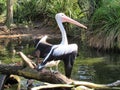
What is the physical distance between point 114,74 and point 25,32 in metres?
13.2

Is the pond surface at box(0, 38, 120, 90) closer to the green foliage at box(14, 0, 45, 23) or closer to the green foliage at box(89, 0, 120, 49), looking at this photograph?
the green foliage at box(89, 0, 120, 49)

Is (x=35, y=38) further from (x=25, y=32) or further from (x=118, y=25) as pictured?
(x=118, y=25)

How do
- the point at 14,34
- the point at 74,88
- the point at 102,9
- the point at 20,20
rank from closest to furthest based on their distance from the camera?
the point at 74,88 → the point at 102,9 → the point at 14,34 → the point at 20,20

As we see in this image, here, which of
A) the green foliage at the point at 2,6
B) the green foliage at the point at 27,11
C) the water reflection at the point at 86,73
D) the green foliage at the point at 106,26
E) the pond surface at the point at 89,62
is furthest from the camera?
the green foliage at the point at 2,6

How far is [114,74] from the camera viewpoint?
1461cm

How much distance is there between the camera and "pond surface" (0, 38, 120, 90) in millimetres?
14148

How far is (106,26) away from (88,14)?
10.5 feet

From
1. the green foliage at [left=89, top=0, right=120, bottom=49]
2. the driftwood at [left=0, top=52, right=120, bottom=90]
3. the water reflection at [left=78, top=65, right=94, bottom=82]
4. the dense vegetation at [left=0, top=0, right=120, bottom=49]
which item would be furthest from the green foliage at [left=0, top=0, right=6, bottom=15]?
the driftwood at [left=0, top=52, right=120, bottom=90]

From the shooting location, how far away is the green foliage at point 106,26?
1948 cm

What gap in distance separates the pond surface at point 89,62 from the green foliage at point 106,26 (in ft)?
1.53

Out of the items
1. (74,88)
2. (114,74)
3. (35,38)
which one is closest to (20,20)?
(35,38)

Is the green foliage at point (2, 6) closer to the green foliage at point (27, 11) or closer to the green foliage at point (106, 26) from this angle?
the green foliage at point (27, 11)

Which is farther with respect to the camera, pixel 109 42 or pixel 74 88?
pixel 109 42

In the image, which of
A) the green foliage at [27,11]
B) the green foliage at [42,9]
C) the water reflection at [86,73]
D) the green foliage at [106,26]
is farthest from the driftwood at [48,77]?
the green foliage at [27,11]
